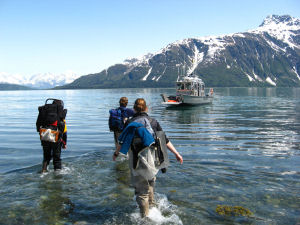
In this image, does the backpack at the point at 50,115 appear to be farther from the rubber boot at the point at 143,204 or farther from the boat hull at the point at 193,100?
the boat hull at the point at 193,100

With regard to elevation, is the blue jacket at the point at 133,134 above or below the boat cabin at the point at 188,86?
below

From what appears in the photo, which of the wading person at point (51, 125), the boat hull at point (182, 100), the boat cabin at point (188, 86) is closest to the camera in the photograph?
the wading person at point (51, 125)

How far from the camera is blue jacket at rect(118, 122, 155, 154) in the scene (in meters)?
5.55

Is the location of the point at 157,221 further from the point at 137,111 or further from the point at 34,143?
the point at 34,143

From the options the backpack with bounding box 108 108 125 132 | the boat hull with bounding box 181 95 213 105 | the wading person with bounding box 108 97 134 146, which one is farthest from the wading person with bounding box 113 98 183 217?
the boat hull with bounding box 181 95 213 105

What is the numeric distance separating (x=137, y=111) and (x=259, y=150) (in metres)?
10.2

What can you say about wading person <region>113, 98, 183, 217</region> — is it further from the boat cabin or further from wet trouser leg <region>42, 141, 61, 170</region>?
the boat cabin

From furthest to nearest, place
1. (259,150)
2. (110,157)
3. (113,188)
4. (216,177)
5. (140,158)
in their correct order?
(259,150)
(110,157)
(216,177)
(113,188)
(140,158)

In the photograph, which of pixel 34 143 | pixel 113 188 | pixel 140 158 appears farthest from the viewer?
pixel 34 143

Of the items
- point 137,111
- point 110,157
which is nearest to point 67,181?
point 110,157

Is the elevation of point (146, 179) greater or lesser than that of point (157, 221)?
greater

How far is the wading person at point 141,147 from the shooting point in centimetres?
561

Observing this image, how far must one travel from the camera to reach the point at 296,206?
22.9ft

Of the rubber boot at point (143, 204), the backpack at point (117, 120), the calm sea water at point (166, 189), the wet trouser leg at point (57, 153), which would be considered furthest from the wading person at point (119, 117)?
the rubber boot at point (143, 204)
